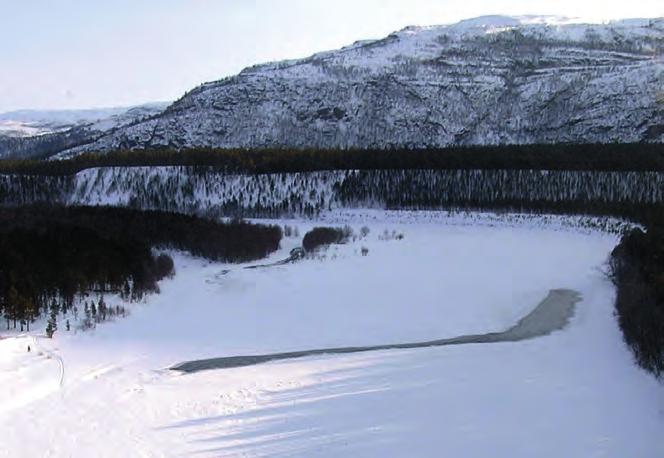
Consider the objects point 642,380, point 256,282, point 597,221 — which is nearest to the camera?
point 642,380

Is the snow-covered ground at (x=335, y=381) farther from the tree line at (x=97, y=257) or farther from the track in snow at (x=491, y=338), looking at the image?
the tree line at (x=97, y=257)

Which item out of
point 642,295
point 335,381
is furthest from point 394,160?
point 335,381

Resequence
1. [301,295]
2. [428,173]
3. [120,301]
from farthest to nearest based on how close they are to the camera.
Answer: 1. [428,173]
2. [301,295]
3. [120,301]

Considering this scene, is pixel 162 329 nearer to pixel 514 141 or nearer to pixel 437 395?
pixel 437 395

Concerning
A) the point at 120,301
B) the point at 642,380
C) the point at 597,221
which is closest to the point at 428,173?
the point at 597,221

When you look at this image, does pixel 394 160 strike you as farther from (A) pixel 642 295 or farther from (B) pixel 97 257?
(A) pixel 642 295

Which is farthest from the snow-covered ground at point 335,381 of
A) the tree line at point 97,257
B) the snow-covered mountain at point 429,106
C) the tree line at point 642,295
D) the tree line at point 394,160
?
the snow-covered mountain at point 429,106

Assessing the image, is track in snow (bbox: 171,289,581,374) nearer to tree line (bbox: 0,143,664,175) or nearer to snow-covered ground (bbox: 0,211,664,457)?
snow-covered ground (bbox: 0,211,664,457)
